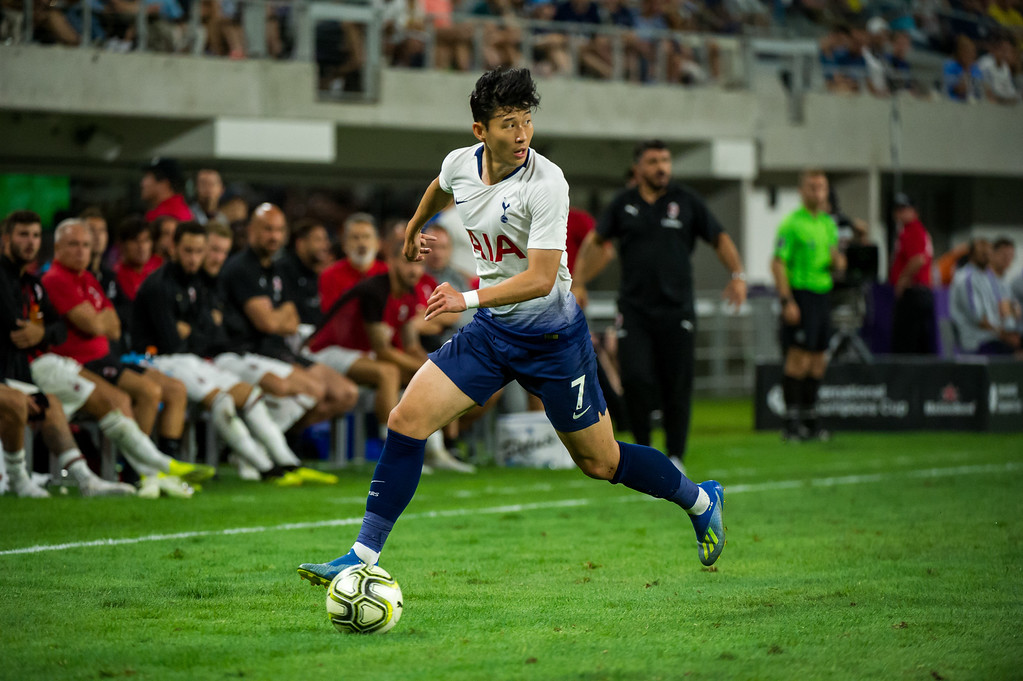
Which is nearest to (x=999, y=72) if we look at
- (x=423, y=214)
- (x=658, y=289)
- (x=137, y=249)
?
(x=658, y=289)

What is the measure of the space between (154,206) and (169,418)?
3.21 meters

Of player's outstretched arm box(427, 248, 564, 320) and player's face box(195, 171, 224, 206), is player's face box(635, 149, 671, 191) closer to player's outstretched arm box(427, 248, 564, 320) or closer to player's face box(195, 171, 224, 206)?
player's face box(195, 171, 224, 206)

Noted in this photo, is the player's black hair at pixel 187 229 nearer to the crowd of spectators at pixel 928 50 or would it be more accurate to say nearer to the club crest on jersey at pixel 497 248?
the club crest on jersey at pixel 497 248

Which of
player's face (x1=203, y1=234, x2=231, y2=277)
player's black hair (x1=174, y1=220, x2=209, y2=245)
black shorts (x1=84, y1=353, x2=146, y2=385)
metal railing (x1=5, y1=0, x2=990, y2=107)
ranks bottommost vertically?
black shorts (x1=84, y1=353, x2=146, y2=385)

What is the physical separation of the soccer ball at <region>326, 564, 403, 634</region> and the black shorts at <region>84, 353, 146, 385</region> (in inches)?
192

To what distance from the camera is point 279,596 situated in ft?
18.4

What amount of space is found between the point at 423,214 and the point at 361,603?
1788mm

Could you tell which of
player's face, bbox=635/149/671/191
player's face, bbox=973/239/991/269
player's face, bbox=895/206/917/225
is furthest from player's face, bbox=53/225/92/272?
player's face, bbox=895/206/917/225

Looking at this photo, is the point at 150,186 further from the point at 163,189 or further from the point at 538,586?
the point at 538,586

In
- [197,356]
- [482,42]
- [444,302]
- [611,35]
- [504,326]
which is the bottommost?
[197,356]

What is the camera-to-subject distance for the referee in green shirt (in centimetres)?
1313

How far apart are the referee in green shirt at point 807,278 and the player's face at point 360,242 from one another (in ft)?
12.9

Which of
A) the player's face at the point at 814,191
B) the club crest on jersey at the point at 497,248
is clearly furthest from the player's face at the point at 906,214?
the club crest on jersey at the point at 497,248

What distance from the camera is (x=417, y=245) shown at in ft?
19.0
